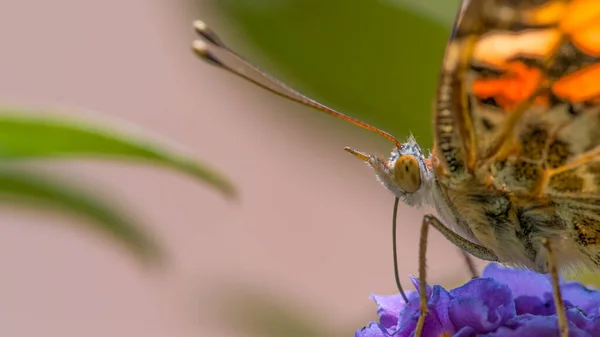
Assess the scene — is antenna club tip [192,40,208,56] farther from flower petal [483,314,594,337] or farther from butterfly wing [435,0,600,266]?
flower petal [483,314,594,337]

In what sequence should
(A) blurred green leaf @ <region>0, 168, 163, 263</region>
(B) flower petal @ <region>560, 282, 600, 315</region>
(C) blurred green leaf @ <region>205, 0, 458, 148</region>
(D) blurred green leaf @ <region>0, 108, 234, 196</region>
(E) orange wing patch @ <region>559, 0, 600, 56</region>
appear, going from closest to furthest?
(E) orange wing patch @ <region>559, 0, 600, 56</region> < (B) flower petal @ <region>560, 282, 600, 315</region> < (D) blurred green leaf @ <region>0, 108, 234, 196</region> < (A) blurred green leaf @ <region>0, 168, 163, 263</region> < (C) blurred green leaf @ <region>205, 0, 458, 148</region>

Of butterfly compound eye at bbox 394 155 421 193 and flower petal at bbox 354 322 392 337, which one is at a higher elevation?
butterfly compound eye at bbox 394 155 421 193

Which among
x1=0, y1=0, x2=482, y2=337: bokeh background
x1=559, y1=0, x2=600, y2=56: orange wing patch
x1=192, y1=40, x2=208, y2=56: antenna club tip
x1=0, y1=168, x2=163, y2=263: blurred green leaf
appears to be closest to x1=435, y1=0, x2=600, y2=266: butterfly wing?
x1=559, y1=0, x2=600, y2=56: orange wing patch

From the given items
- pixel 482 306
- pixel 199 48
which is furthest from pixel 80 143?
pixel 482 306

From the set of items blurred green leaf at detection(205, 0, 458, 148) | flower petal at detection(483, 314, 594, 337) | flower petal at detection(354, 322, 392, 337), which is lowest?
flower petal at detection(483, 314, 594, 337)

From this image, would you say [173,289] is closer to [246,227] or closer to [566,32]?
[246,227]

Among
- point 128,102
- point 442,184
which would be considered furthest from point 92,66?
point 442,184
